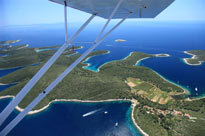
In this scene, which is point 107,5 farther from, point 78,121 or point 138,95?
point 138,95

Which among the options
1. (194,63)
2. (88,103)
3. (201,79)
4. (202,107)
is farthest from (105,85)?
(194,63)

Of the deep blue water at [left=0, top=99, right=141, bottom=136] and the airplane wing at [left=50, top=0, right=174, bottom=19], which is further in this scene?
the deep blue water at [left=0, top=99, right=141, bottom=136]

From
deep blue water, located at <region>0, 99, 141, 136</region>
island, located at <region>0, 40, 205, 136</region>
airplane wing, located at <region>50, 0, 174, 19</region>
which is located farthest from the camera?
deep blue water, located at <region>0, 99, 141, 136</region>

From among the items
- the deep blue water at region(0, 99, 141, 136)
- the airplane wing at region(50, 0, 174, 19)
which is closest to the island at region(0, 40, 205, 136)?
the deep blue water at region(0, 99, 141, 136)

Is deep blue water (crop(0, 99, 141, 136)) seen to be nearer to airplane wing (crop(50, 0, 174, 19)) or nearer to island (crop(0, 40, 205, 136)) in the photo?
island (crop(0, 40, 205, 136))

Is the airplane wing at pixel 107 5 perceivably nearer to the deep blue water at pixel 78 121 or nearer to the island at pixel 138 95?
the island at pixel 138 95

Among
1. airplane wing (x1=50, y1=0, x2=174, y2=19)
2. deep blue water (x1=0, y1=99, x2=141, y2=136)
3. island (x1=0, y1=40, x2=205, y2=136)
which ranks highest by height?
airplane wing (x1=50, y1=0, x2=174, y2=19)

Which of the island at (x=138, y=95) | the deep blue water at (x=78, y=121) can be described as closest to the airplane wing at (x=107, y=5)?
the island at (x=138, y=95)

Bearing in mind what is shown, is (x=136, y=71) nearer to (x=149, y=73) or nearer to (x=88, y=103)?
(x=149, y=73)
